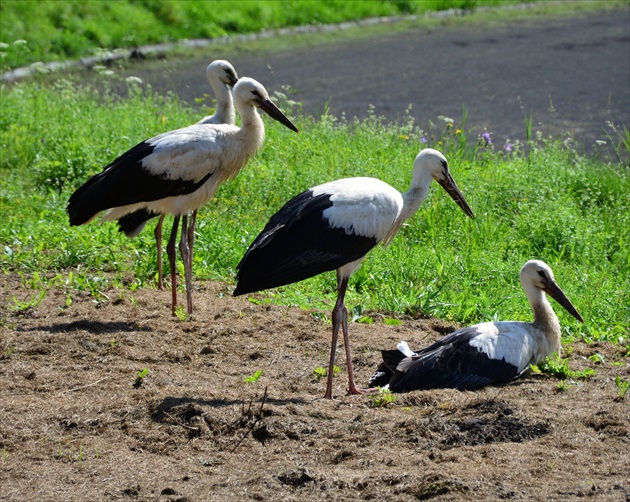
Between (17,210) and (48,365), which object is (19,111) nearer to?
(17,210)

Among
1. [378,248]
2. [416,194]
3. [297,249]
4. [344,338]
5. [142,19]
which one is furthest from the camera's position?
[142,19]

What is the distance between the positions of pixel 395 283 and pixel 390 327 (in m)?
0.83

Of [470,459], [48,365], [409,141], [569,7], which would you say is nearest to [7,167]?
[409,141]

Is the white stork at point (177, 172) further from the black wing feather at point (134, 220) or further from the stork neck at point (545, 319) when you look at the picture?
the stork neck at point (545, 319)

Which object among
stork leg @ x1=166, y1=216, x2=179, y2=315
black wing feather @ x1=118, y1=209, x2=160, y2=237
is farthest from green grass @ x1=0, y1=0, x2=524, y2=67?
stork leg @ x1=166, y1=216, x2=179, y2=315

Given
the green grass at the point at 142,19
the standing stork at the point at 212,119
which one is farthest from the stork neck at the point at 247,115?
the green grass at the point at 142,19

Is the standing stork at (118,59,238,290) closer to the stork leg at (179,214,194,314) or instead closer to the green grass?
the stork leg at (179,214,194,314)

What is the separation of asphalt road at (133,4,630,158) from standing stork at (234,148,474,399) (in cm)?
645

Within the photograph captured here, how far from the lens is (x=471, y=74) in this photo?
16.2 metres

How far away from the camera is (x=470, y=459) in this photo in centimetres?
451

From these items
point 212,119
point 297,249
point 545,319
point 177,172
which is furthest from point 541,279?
point 212,119

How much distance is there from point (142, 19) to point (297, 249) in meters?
12.8

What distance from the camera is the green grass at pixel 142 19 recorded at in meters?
16.3

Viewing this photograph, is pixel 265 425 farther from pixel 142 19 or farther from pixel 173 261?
pixel 142 19
